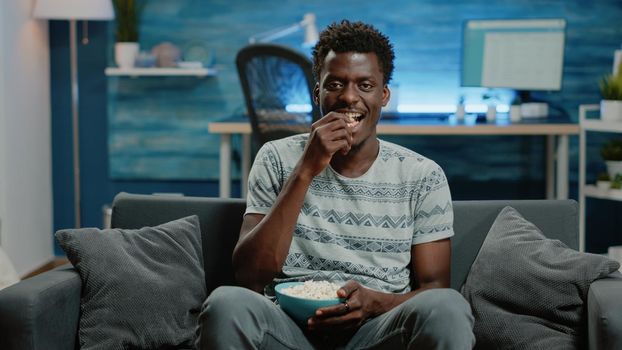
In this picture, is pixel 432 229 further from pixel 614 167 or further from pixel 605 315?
pixel 614 167

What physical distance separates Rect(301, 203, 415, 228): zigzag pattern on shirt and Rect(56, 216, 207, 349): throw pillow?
37 centimetres

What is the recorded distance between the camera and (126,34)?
16.0 feet

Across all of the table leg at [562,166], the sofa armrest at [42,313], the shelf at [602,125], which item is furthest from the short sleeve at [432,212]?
the table leg at [562,166]

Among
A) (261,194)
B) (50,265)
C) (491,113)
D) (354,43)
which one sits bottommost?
(50,265)

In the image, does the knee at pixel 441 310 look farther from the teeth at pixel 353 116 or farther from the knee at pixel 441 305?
the teeth at pixel 353 116


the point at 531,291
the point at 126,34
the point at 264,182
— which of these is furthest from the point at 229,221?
the point at 126,34

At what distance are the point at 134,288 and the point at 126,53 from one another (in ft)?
8.60

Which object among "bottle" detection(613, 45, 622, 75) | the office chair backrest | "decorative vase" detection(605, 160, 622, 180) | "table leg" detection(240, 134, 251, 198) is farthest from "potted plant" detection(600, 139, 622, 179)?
"table leg" detection(240, 134, 251, 198)

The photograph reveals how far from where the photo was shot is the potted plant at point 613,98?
439 cm

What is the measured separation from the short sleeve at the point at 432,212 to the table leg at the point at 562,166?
2250mm

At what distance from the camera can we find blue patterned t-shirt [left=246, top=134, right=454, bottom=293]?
2.36 meters

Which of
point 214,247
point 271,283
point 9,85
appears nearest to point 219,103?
point 9,85

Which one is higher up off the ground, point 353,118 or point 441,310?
point 353,118

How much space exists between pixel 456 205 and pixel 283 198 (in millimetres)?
571
